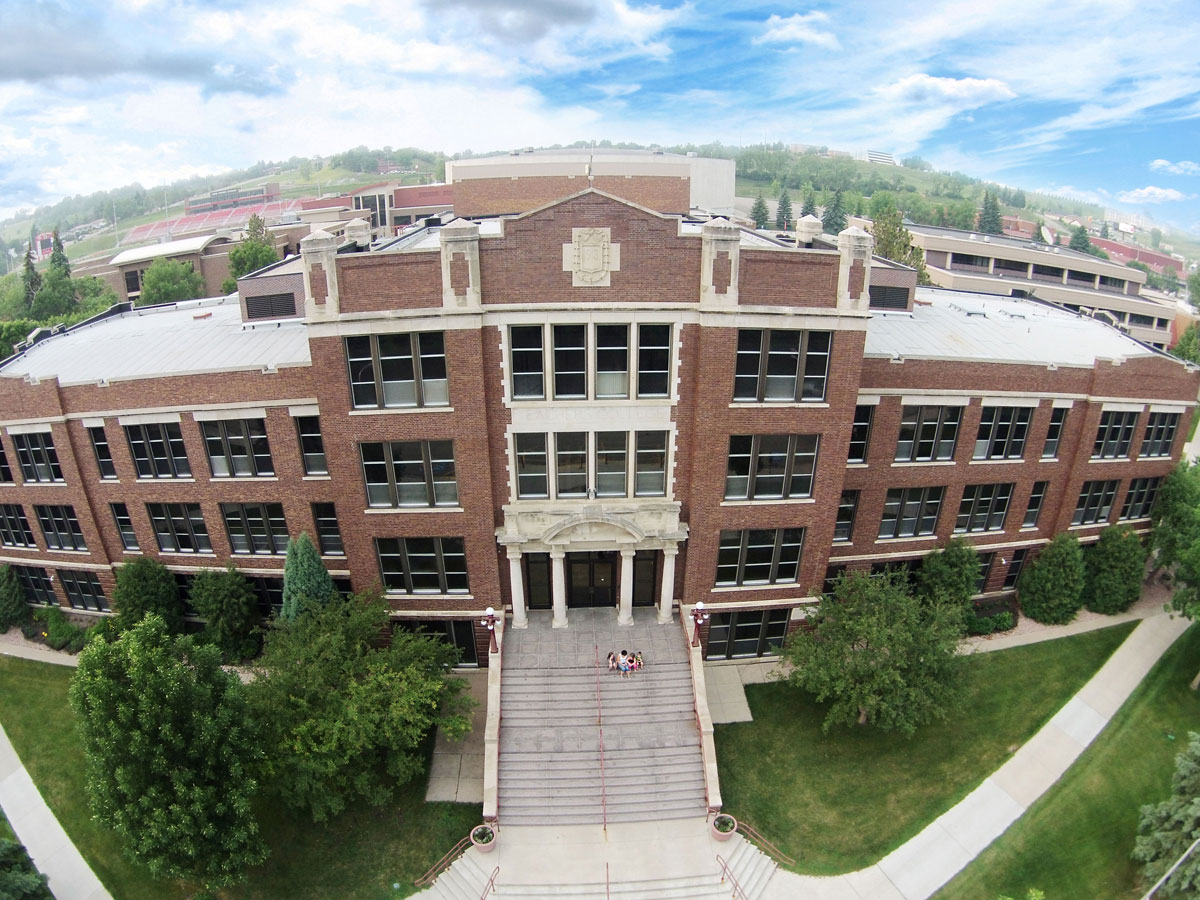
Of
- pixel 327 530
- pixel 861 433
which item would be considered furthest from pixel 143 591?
pixel 861 433

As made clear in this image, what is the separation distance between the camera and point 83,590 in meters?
31.2

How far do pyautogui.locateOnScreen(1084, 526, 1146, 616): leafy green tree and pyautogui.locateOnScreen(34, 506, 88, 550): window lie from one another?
152ft

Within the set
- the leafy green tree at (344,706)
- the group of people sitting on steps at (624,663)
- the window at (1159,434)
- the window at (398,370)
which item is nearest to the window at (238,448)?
the window at (398,370)

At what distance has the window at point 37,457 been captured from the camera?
28.5m

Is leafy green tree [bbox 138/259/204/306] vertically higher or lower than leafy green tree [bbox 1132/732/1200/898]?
higher

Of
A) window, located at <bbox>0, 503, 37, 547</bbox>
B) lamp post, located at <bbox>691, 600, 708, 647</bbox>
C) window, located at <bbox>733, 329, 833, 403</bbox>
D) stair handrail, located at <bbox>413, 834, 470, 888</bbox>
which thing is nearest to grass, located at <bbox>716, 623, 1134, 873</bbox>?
lamp post, located at <bbox>691, 600, 708, 647</bbox>

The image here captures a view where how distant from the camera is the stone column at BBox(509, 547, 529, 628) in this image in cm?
2555

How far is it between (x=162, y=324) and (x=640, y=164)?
4146cm

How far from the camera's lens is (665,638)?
26562 millimetres

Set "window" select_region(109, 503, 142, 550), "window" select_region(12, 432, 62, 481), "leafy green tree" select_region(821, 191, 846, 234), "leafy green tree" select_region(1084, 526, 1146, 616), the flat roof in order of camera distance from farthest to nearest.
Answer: "leafy green tree" select_region(821, 191, 846, 234), "leafy green tree" select_region(1084, 526, 1146, 616), the flat roof, "window" select_region(109, 503, 142, 550), "window" select_region(12, 432, 62, 481)

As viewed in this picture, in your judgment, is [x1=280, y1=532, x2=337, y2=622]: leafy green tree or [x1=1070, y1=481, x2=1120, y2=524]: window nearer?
[x1=280, y1=532, x2=337, y2=622]: leafy green tree

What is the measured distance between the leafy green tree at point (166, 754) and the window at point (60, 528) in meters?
16.1

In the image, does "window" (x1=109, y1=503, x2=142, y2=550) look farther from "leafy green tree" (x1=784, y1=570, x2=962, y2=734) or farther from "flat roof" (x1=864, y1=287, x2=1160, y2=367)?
"flat roof" (x1=864, y1=287, x2=1160, y2=367)

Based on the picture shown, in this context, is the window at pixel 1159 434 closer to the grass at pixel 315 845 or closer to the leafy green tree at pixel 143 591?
the grass at pixel 315 845
